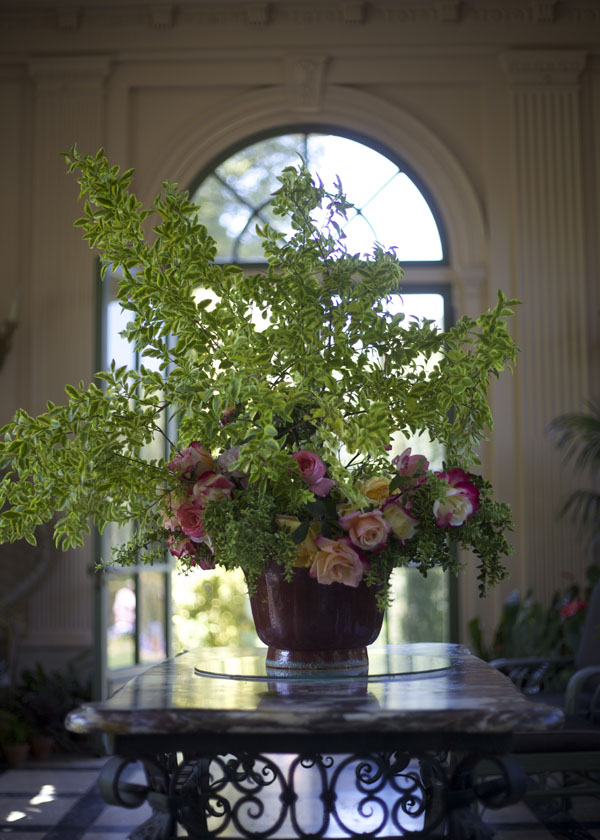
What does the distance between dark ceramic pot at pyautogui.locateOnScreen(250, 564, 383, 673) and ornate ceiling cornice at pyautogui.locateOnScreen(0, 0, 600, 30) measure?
5.05 meters

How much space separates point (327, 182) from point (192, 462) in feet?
15.3

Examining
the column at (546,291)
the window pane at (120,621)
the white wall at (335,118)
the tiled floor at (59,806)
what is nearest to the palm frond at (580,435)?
the column at (546,291)

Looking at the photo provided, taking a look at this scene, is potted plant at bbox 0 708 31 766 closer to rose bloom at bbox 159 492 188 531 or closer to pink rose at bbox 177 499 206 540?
rose bloom at bbox 159 492 188 531

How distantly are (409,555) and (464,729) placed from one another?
0.46 metres

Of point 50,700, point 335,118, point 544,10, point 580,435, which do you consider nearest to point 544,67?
point 544,10

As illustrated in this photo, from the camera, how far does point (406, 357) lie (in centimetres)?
208

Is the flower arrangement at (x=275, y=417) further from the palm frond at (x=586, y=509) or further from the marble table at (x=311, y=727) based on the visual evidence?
the palm frond at (x=586, y=509)

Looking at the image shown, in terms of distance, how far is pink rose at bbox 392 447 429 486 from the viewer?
201 centimetres

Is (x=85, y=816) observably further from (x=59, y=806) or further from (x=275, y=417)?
(x=275, y=417)

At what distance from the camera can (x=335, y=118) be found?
249 inches

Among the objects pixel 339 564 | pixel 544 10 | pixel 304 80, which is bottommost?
pixel 339 564

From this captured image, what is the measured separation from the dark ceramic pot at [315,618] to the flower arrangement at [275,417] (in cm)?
8

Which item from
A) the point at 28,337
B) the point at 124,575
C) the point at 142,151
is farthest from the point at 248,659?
the point at 142,151

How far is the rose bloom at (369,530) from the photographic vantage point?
193 centimetres
